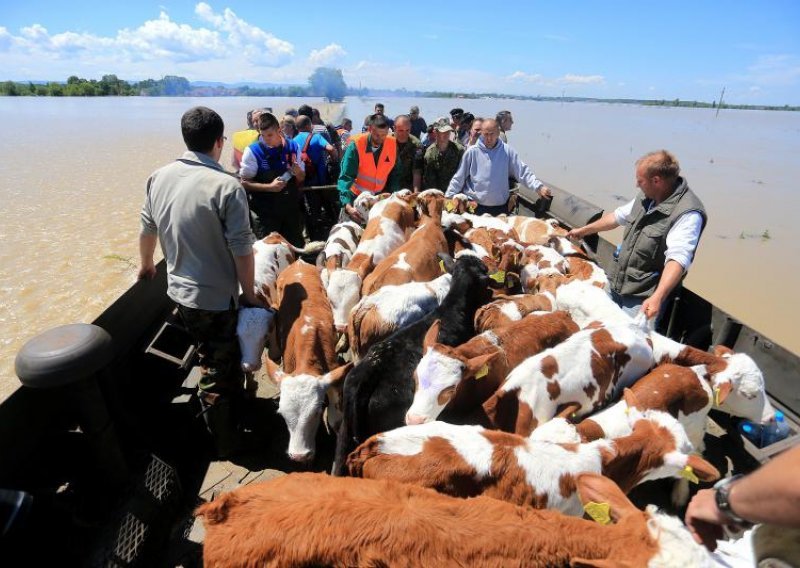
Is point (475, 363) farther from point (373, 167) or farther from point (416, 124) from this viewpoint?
point (416, 124)

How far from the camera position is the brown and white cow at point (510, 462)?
2451 mm

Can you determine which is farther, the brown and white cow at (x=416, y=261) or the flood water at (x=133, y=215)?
the flood water at (x=133, y=215)

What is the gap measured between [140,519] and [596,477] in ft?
8.57

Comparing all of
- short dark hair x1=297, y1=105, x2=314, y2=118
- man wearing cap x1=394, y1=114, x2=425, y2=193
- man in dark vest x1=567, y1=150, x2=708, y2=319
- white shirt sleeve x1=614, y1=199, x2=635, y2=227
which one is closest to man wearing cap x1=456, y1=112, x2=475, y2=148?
short dark hair x1=297, y1=105, x2=314, y2=118

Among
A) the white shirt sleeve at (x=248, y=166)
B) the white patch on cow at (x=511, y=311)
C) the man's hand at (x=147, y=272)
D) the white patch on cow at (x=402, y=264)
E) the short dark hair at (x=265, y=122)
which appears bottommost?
the white patch on cow at (x=511, y=311)

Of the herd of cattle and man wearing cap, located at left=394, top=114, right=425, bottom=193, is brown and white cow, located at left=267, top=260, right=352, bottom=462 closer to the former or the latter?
the herd of cattle

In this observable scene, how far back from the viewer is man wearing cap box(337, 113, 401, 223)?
21.6ft

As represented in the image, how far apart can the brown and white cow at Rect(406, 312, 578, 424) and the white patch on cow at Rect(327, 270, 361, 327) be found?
4.23ft

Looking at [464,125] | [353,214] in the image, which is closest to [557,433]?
[353,214]

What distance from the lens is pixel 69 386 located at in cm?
245

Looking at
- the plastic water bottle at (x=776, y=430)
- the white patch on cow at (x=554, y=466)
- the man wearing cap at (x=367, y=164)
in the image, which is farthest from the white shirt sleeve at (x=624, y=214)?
the man wearing cap at (x=367, y=164)

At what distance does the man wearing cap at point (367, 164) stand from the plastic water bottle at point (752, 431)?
509 cm

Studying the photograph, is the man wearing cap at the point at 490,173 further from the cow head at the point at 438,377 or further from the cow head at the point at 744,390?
the cow head at the point at 438,377

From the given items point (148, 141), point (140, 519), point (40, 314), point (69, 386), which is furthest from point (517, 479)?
point (148, 141)
